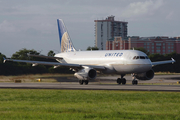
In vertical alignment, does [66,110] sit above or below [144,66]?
below

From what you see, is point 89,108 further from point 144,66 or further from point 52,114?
point 144,66

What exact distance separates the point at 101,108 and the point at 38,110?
3.27 metres

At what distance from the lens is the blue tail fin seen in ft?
197

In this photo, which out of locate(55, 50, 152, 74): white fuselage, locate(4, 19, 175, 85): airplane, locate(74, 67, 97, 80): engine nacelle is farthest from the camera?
locate(74, 67, 97, 80): engine nacelle

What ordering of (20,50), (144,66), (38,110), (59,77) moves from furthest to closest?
(20,50) → (59,77) → (144,66) → (38,110)

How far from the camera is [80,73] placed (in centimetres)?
4459

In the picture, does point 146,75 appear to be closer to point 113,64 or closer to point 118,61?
point 118,61

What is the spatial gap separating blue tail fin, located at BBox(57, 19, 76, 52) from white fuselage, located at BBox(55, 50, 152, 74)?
818 centimetres

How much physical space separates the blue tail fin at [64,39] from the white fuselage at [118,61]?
8.18m

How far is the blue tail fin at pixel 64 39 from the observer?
5998cm

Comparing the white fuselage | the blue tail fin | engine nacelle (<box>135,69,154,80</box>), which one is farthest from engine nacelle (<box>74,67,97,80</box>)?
the blue tail fin

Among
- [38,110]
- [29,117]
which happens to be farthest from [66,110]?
[29,117]

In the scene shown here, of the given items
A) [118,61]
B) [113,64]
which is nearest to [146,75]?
[118,61]

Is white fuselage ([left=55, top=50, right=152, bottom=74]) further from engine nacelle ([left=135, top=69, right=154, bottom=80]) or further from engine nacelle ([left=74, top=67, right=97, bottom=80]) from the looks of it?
engine nacelle ([left=74, top=67, right=97, bottom=80])
